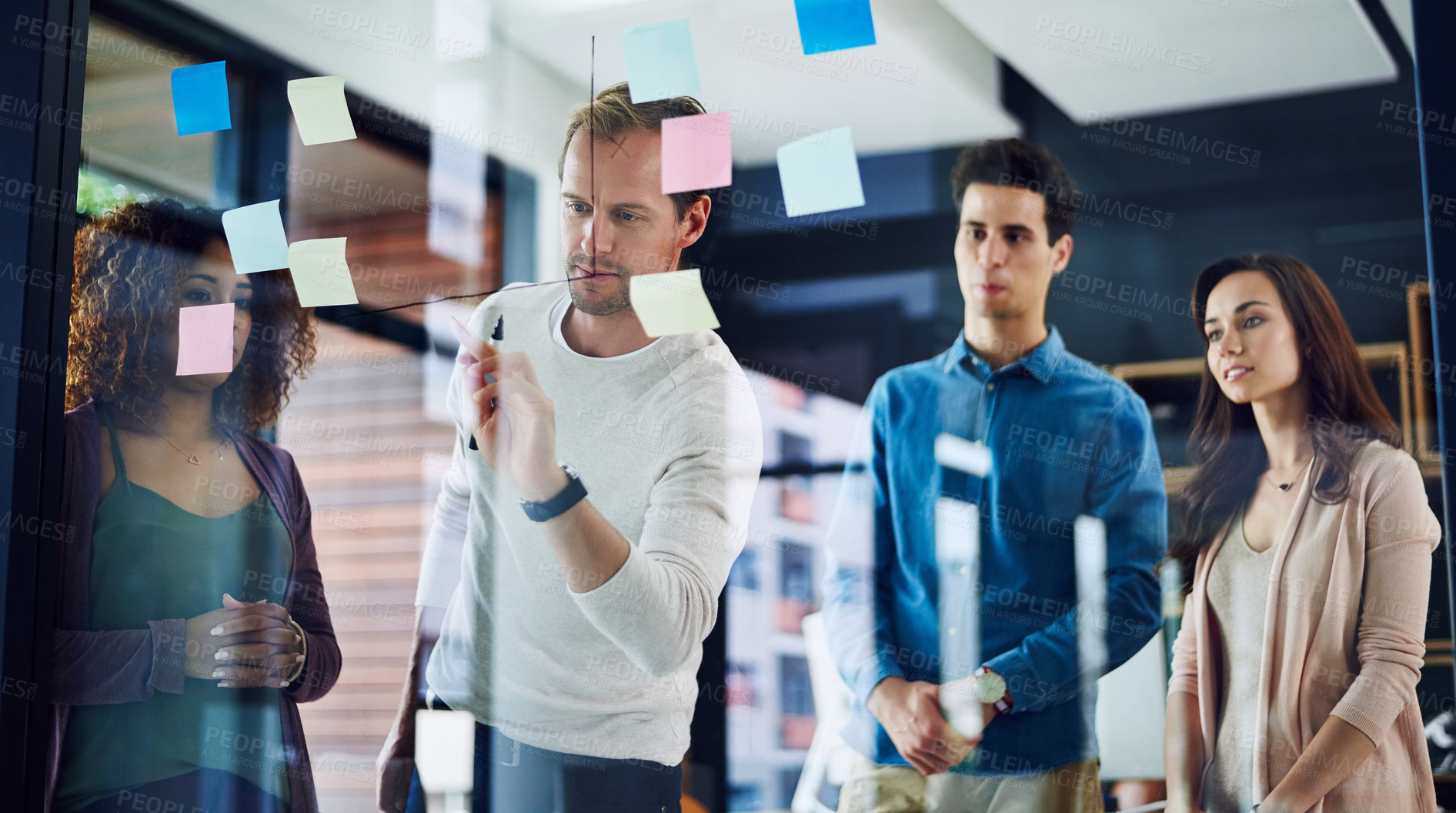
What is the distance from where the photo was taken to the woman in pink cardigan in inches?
50.2

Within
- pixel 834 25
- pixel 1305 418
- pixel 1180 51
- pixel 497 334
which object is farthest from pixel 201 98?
pixel 1305 418

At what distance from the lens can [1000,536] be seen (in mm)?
1408

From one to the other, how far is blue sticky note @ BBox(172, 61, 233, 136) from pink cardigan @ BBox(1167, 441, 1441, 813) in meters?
1.63

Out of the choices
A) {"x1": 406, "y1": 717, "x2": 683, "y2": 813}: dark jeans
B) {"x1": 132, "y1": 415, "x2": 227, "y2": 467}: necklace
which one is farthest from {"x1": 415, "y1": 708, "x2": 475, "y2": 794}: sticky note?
{"x1": 132, "y1": 415, "x2": 227, "y2": 467}: necklace

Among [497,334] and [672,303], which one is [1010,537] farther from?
[497,334]

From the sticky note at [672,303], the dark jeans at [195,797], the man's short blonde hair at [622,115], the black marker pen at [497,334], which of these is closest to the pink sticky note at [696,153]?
the man's short blonde hair at [622,115]

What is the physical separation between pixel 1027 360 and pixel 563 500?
0.65m

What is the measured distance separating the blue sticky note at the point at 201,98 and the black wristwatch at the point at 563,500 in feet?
2.72

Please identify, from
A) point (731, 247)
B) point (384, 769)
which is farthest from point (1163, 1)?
point (384, 769)

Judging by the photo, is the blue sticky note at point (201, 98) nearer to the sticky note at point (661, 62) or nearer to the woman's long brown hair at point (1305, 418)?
the sticky note at point (661, 62)

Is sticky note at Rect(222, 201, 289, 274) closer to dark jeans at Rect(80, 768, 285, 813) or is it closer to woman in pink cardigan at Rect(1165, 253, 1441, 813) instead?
dark jeans at Rect(80, 768, 285, 813)

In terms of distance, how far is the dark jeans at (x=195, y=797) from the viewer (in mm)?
1773

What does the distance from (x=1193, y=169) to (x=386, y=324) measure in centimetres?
115

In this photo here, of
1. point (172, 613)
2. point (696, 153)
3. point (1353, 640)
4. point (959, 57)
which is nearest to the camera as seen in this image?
point (1353, 640)
